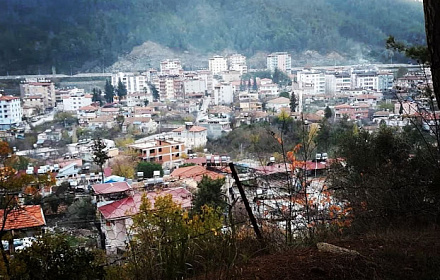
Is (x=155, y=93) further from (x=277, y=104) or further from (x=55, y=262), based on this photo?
→ (x=55, y=262)

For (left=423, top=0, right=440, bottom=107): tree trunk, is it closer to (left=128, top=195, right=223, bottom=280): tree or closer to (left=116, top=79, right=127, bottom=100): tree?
(left=128, top=195, right=223, bottom=280): tree

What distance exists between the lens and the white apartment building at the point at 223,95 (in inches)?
1165

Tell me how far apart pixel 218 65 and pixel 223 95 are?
757cm

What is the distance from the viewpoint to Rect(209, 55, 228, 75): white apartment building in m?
36.7

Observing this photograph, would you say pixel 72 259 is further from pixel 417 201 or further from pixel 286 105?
pixel 286 105

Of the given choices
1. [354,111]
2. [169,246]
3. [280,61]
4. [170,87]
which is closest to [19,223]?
[169,246]

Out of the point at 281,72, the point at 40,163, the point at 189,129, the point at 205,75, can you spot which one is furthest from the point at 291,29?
the point at 40,163

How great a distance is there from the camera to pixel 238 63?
37.3m

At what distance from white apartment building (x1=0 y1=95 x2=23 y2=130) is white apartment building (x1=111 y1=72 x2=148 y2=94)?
719cm

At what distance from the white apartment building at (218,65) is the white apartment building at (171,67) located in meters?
2.48

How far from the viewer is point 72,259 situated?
1.67 m

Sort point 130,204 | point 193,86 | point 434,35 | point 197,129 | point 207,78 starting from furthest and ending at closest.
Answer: point 207,78
point 193,86
point 197,129
point 130,204
point 434,35

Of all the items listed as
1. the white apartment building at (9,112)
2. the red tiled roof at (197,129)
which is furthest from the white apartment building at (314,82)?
the white apartment building at (9,112)

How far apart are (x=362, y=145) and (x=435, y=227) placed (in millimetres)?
2386
